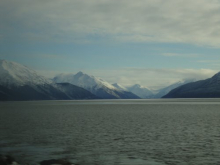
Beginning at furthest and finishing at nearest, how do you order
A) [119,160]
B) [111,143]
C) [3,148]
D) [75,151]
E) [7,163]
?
[111,143]
[3,148]
[75,151]
[119,160]
[7,163]

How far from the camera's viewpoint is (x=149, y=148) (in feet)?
143

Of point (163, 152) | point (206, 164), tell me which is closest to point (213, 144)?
point (163, 152)

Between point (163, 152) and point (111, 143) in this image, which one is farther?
point (111, 143)

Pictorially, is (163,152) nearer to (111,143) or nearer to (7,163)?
(111,143)

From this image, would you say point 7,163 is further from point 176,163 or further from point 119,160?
point 176,163

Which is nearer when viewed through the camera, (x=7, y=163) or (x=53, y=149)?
(x=7, y=163)

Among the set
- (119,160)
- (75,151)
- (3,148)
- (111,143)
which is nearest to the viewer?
(119,160)

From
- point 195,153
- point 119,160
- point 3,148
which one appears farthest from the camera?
point 3,148

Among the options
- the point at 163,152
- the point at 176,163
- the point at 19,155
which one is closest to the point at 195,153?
the point at 163,152

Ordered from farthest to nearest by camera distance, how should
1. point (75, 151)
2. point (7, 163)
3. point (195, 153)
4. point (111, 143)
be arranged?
point (111, 143) < point (75, 151) < point (195, 153) < point (7, 163)

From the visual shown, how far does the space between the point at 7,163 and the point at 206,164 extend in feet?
73.3

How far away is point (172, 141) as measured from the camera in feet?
163

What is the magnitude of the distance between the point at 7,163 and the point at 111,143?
2006cm

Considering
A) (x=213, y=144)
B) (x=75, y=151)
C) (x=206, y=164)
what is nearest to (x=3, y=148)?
(x=75, y=151)
